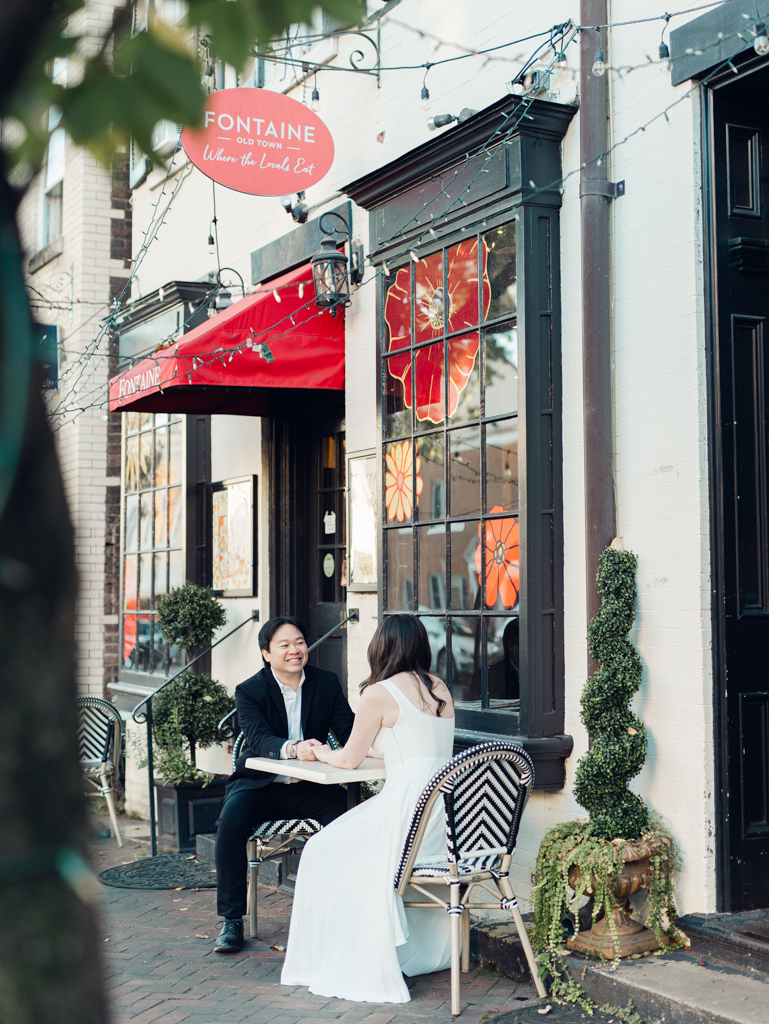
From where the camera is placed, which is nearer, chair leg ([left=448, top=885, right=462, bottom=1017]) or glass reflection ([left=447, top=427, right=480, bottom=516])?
chair leg ([left=448, top=885, right=462, bottom=1017])

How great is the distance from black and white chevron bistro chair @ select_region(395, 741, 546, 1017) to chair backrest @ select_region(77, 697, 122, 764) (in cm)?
420

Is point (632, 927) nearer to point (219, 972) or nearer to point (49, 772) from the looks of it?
point (219, 972)

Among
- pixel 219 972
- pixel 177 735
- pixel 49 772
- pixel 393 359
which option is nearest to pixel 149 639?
pixel 177 735

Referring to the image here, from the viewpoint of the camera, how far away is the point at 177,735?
784cm

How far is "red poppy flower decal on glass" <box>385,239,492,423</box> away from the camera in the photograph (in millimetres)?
5836

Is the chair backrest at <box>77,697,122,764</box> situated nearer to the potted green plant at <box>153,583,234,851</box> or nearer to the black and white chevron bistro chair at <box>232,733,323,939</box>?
the potted green plant at <box>153,583,234,851</box>

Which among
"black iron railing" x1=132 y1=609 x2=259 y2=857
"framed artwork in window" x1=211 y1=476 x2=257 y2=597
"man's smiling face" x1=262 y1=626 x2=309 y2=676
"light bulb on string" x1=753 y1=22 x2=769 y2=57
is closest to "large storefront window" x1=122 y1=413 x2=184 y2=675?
"framed artwork in window" x1=211 y1=476 x2=257 y2=597

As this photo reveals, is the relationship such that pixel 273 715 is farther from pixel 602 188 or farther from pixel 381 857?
pixel 602 188

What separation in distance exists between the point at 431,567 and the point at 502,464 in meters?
0.80

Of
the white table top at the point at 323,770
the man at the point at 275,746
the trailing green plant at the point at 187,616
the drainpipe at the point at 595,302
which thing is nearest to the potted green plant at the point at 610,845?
the drainpipe at the point at 595,302

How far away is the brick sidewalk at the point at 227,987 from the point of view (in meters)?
4.39

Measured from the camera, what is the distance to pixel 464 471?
5859mm

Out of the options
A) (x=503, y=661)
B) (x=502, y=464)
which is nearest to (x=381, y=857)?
(x=503, y=661)

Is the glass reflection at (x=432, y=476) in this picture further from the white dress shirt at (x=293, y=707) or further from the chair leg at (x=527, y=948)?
the chair leg at (x=527, y=948)
